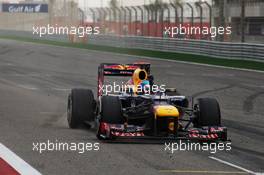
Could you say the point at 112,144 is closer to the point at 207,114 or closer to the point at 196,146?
the point at 196,146

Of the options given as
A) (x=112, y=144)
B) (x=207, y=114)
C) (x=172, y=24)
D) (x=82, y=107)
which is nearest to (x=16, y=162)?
(x=112, y=144)

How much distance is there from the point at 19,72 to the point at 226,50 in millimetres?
12197

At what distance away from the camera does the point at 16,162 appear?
8.28 m

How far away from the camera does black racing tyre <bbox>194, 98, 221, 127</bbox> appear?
10.4 m

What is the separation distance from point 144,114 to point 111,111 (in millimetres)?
490

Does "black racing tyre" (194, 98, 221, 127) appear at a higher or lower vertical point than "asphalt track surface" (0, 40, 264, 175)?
higher

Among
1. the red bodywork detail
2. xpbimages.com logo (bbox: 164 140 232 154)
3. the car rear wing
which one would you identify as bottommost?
xpbimages.com logo (bbox: 164 140 232 154)

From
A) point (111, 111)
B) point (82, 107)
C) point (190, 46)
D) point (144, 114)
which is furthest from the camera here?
point (190, 46)

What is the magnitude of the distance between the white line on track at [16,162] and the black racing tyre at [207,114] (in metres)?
2.93

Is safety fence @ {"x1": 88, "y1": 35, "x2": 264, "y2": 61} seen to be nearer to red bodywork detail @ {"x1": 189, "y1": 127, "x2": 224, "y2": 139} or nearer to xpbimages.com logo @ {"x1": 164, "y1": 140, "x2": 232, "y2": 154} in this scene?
red bodywork detail @ {"x1": 189, "y1": 127, "x2": 224, "y2": 139}

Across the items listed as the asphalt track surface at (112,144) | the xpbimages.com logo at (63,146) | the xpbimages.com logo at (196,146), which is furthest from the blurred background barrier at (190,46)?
the xpbimages.com logo at (63,146)

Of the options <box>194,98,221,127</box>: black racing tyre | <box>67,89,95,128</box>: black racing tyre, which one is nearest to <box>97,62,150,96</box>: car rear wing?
<box>67,89,95,128</box>: black racing tyre

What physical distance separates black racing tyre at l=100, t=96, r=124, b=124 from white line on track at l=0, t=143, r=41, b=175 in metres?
1.53

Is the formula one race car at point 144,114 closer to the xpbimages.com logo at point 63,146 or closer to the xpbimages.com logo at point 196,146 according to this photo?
the xpbimages.com logo at point 196,146
